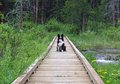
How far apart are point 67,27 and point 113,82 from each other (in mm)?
42588

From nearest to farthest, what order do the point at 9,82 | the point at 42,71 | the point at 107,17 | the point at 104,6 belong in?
1. the point at 9,82
2. the point at 42,71
3. the point at 104,6
4. the point at 107,17

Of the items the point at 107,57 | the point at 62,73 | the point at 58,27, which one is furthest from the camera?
the point at 58,27

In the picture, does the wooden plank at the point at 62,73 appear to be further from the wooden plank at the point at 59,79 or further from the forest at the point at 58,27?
the forest at the point at 58,27

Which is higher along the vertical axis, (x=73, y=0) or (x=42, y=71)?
(x=73, y=0)

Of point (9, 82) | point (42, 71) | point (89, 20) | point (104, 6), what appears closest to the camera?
point (9, 82)

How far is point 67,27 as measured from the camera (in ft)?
171

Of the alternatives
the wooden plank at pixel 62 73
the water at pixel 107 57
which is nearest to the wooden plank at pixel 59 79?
the wooden plank at pixel 62 73

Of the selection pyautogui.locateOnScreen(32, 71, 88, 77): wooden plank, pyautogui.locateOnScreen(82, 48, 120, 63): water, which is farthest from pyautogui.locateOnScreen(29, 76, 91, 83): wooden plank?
pyautogui.locateOnScreen(82, 48, 120, 63): water

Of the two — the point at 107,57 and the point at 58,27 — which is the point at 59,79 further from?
the point at 58,27

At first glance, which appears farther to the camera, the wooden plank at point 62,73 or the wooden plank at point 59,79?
the wooden plank at point 62,73

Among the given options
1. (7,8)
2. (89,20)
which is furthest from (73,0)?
(7,8)

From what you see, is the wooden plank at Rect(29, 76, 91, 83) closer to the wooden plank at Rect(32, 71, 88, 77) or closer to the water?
the wooden plank at Rect(32, 71, 88, 77)

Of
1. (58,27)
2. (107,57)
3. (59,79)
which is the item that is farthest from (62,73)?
(58,27)

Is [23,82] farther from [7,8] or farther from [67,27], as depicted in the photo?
[7,8]
